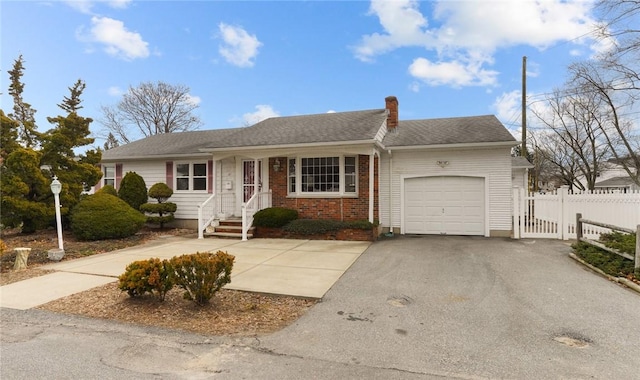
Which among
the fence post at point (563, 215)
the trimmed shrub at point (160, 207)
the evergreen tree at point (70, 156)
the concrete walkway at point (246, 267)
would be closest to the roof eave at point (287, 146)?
the trimmed shrub at point (160, 207)

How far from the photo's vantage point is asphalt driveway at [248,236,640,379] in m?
3.39

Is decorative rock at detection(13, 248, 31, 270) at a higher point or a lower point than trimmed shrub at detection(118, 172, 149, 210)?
lower

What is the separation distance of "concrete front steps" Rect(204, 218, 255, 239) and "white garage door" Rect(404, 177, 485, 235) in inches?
227

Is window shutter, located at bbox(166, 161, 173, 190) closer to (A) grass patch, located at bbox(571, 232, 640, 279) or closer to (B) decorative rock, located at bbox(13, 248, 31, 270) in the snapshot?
(B) decorative rock, located at bbox(13, 248, 31, 270)

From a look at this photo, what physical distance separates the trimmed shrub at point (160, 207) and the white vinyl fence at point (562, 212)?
12685mm

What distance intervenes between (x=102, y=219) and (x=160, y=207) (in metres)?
2.80

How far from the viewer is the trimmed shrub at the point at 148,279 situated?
16.8ft

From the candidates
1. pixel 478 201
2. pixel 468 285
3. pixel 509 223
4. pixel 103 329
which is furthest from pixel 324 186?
pixel 103 329

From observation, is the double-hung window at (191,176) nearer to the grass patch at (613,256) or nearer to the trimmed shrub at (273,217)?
the trimmed shrub at (273,217)

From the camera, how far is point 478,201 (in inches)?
462

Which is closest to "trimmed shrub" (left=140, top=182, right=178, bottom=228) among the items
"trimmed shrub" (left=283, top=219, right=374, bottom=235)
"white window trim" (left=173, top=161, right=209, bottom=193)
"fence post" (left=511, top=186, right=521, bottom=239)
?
"white window trim" (left=173, top=161, right=209, bottom=193)

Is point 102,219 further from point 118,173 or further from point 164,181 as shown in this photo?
point 118,173

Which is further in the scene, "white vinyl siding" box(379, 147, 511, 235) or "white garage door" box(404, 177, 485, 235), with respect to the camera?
"white garage door" box(404, 177, 485, 235)

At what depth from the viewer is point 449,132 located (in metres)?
12.7
